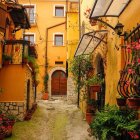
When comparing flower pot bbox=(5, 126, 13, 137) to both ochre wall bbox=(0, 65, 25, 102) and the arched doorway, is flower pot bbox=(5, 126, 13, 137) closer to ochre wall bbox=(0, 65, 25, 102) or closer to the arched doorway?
ochre wall bbox=(0, 65, 25, 102)

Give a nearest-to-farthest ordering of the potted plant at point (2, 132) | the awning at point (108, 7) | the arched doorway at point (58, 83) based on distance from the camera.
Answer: the awning at point (108, 7) < the potted plant at point (2, 132) < the arched doorway at point (58, 83)

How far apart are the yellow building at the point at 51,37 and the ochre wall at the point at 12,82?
51.2ft

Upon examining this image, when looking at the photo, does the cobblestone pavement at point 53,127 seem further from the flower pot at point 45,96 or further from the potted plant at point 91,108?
the flower pot at point 45,96

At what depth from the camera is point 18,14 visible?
16.5 meters

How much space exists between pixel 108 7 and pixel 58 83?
23.1 m

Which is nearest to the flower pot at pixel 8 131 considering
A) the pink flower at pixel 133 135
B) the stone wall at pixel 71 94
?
the pink flower at pixel 133 135

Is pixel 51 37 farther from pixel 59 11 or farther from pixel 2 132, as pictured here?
pixel 2 132

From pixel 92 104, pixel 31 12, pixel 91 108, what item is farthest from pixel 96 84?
pixel 31 12

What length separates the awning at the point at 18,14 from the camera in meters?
15.3

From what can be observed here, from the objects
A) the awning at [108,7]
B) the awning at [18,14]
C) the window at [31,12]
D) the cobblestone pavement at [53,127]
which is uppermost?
the window at [31,12]

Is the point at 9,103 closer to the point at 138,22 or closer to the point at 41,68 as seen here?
the point at 138,22

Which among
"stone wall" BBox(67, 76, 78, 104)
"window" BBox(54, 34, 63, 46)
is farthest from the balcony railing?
"window" BBox(54, 34, 63, 46)

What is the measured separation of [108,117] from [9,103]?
Result: 8523 mm

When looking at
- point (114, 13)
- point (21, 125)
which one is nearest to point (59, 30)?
point (21, 125)
